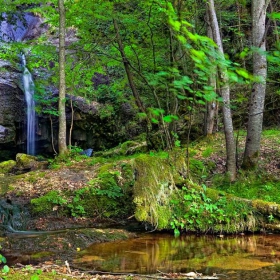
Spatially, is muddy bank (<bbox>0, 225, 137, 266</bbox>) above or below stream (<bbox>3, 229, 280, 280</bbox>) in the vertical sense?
above

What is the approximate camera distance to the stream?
397cm

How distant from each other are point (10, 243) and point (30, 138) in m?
10.5

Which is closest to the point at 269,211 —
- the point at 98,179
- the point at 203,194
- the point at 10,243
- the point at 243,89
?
the point at 203,194

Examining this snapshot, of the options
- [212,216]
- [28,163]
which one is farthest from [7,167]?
[212,216]

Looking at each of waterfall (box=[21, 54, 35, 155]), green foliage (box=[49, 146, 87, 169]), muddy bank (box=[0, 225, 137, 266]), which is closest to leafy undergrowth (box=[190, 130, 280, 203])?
muddy bank (box=[0, 225, 137, 266])

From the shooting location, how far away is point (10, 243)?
507cm

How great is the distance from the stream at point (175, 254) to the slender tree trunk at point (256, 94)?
8.08 ft

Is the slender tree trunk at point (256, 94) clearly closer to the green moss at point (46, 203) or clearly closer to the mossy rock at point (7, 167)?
the green moss at point (46, 203)

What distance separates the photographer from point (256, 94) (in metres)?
7.28

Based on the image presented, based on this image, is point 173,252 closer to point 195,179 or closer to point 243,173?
point 195,179

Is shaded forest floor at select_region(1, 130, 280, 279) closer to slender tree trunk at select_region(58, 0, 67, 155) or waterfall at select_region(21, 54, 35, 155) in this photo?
slender tree trunk at select_region(58, 0, 67, 155)

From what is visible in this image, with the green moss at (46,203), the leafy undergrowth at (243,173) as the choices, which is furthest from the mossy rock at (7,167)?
the leafy undergrowth at (243,173)

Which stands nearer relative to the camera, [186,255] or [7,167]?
[186,255]

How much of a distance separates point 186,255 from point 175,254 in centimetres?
17
